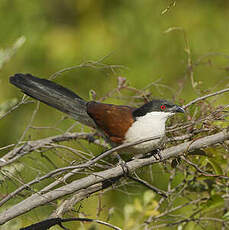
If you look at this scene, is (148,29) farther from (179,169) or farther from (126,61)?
(179,169)

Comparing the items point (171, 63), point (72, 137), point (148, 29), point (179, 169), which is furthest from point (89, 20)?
point (179, 169)

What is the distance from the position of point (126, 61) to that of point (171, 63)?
0.49m

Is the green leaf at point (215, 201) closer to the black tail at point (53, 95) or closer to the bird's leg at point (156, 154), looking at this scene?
the bird's leg at point (156, 154)

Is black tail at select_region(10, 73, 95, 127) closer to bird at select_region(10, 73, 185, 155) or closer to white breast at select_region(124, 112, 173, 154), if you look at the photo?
bird at select_region(10, 73, 185, 155)

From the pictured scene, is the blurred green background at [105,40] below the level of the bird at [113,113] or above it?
above

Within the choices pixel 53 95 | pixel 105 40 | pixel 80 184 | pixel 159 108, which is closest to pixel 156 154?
pixel 159 108

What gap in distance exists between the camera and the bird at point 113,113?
227 cm

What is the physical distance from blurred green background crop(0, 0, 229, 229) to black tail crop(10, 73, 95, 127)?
57.4 inches

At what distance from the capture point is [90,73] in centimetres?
461

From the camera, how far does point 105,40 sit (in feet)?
15.7

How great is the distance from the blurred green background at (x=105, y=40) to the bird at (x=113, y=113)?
149cm

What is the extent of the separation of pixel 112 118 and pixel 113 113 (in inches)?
1.8

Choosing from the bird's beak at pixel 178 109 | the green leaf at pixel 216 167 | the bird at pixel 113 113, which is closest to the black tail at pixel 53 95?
the bird at pixel 113 113

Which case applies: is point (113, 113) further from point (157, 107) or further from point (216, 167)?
point (216, 167)
